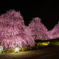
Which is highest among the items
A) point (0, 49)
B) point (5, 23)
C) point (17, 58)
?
point (5, 23)

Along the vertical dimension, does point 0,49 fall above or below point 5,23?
below

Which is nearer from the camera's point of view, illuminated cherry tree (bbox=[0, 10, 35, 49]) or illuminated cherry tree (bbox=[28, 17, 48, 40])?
illuminated cherry tree (bbox=[0, 10, 35, 49])

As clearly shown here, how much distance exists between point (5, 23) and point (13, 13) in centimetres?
204

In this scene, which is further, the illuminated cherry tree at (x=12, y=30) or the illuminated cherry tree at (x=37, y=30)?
the illuminated cherry tree at (x=37, y=30)

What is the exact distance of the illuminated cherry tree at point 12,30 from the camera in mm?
12719

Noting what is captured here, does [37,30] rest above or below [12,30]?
above

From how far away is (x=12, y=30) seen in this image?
12898mm

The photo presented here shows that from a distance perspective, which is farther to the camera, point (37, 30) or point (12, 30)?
point (37, 30)

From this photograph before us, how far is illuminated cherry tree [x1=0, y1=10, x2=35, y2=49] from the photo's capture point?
12.7m

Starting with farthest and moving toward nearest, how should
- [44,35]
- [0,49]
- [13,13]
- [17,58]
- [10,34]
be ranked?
[44,35]
[13,13]
[10,34]
[0,49]
[17,58]

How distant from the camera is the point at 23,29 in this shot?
14219 mm

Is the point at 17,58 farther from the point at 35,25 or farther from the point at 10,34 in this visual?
the point at 35,25

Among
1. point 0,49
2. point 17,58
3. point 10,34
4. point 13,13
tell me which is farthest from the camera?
point 13,13

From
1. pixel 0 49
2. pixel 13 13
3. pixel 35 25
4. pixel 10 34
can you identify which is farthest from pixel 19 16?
pixel 35 25
